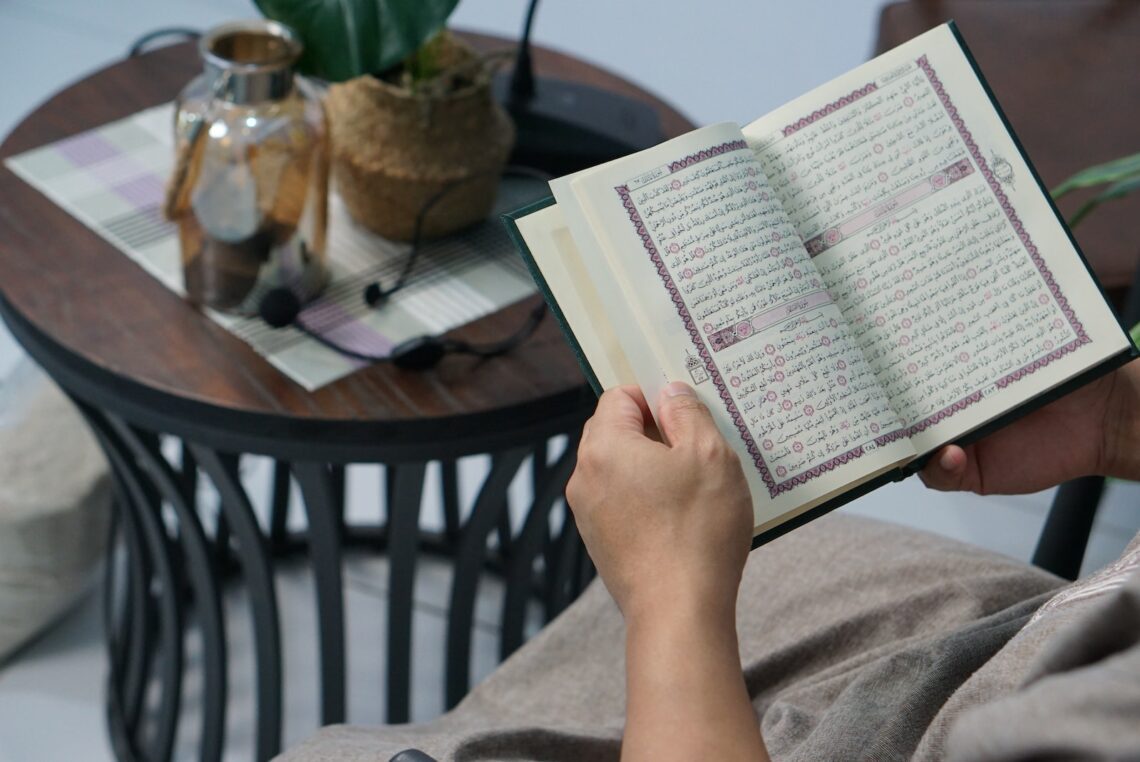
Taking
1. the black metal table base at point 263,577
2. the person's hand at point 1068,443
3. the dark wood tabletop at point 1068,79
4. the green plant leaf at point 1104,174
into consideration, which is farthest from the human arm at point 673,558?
the dark wood tabletop at point 1068,79

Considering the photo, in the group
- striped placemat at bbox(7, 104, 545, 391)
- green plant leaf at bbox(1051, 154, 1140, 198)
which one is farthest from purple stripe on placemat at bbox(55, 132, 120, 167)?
green plant leaf at bbox(1051, 154, 1140, 198)

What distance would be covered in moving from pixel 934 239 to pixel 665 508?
9.4 inches

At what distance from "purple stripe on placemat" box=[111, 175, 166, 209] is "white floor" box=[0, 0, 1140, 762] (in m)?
0.56

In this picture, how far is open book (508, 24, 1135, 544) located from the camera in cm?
67

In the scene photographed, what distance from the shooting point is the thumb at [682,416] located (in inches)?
25.0

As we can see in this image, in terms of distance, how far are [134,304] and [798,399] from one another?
54cm

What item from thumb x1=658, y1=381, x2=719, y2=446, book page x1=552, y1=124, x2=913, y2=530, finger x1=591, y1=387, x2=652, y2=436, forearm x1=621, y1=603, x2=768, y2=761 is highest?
book page x1=552, y1=124, x2=913, y2=530

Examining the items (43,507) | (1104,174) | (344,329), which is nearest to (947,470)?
(1104,174)

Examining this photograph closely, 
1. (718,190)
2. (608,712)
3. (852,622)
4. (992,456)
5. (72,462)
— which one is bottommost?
(72,462)

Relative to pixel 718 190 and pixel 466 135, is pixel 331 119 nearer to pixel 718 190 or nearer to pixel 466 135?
pixel 466 135

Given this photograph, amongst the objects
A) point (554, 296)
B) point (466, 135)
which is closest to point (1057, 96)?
point (466, 135)

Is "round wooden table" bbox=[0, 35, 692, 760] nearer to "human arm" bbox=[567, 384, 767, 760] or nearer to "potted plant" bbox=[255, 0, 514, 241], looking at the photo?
"potted plant" bbox=[255, 0, 514, 241]

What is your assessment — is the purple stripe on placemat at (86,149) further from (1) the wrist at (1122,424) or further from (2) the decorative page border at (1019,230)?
(1) the wrist at (1122,424)

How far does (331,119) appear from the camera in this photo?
3.45ft
